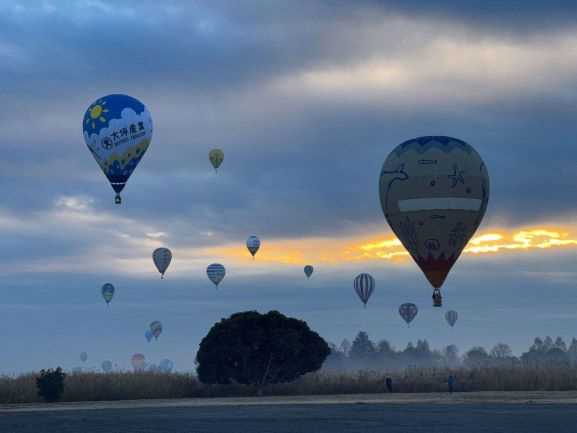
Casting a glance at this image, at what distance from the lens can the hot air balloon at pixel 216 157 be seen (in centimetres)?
9919

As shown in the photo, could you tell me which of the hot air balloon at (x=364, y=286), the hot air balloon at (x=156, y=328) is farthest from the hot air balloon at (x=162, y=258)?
the hot air balloon at (x=156, y=328)

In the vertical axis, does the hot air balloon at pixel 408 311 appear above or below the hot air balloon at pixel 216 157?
below

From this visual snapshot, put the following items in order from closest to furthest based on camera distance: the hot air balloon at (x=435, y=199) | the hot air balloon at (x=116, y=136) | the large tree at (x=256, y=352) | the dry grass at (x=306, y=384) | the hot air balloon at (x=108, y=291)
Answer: the hot air balloon at (x=435, y=199) → the dry grass at (x=306, y=384) → the hot air balloon at (x=116, y=136) → the large tree at (x=256, y=352) → the hot air balloon at (x=108, y=291)

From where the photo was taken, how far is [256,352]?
7375cm

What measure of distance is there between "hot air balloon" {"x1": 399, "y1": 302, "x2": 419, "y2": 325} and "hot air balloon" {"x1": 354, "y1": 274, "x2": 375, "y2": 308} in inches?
856

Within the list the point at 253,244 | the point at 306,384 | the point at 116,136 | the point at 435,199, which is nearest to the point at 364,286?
the point at 253,244

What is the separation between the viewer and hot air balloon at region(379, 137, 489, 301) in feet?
210

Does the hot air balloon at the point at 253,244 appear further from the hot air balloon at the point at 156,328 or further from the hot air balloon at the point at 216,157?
the hot air balloon at the point at 156,328

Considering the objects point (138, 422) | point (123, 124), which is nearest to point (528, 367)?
point (123, 124)

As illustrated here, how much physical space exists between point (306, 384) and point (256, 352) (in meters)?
4.31

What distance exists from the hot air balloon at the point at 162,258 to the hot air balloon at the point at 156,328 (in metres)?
57.9

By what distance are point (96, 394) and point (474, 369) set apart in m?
27.7

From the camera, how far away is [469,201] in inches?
2562

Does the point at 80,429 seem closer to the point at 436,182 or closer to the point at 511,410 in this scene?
the point at 511,410
